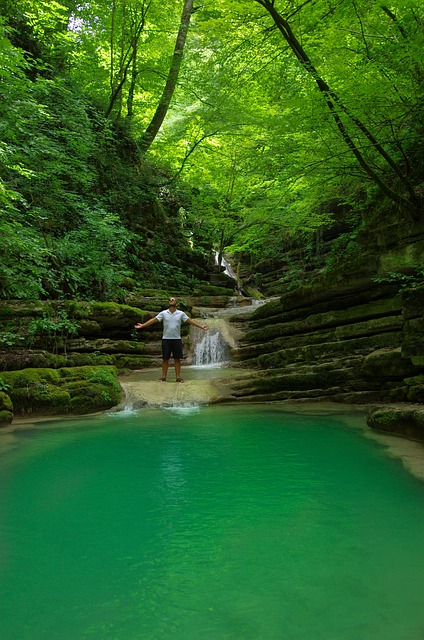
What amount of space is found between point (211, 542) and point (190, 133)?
19946 millimetres

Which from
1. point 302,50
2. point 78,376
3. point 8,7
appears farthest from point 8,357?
point 8,7

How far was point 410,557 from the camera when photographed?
291 centimetres

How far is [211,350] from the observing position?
13961mm

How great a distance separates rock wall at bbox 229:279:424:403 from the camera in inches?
283

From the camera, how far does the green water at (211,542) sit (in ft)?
7.55

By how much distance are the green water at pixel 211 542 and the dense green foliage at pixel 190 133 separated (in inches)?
176

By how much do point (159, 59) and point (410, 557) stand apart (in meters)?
21.5

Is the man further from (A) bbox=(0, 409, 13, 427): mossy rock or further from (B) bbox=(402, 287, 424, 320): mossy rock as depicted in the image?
(B) bbox=(402, 287, 424, 320): mossy rock

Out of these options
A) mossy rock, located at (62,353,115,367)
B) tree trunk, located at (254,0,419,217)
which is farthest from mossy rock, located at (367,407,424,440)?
mossy rock, located at (62,353,115,367)

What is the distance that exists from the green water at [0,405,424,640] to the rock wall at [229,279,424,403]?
7.79ft

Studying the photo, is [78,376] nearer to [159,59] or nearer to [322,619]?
[322,619]

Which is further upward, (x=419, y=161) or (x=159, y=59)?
(x=159, y=59)

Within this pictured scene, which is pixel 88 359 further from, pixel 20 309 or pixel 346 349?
pixel 346 349

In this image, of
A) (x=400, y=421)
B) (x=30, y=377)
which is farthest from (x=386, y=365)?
(x=30, y=377)
